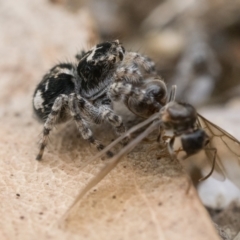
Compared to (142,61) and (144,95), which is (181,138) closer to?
(144,95)

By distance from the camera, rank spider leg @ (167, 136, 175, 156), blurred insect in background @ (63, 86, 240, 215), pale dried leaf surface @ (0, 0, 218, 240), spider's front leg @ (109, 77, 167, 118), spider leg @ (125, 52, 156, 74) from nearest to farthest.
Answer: pale dried leaf surface @ (0, 0, 218, 240) → blurred insect in background @ (63, 86, 240, 215) → spider leg @ (167, 136, 175, 156) → spider's front leg @ (109, 77, 167, 118) → spider leg @ (125, 52, 156, 74)

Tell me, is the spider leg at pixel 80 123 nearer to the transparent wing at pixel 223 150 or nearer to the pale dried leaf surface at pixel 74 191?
the pale dried leaf surface at pixel 74 191

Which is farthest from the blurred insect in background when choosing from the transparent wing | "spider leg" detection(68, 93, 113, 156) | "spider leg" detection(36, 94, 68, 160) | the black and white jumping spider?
"spider leg" detection(36, 94, 68, 160)

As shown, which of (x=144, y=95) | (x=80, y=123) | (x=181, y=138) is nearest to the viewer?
(x=181, y=138)

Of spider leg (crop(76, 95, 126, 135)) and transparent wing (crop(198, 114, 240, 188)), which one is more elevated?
spider leg (crop(76, 95, 126, 135))

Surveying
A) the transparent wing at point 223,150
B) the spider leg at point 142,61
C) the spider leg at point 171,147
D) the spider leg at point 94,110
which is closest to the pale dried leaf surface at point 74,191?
the spider leg at point 171,147

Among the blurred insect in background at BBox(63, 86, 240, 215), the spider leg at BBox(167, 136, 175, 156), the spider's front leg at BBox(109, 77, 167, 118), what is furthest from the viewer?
the spider's front leg at BBox(109, 77, 167, 118)

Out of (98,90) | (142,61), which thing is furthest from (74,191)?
(142,61)

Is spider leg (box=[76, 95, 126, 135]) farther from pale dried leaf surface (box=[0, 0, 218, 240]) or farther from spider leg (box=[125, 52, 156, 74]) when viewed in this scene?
spider leg (box=[125, 52, 156, 74])
